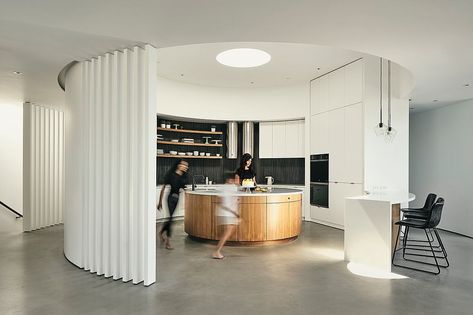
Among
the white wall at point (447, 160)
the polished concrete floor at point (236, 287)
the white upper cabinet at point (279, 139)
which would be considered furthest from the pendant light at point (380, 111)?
the white upper cabinet at point (279, 139)

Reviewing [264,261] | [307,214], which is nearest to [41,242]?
[264,261]

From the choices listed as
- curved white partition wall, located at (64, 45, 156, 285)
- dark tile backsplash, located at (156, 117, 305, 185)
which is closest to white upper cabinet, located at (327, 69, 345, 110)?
dark tile backsplash, located at (156, 117, 305, 185)

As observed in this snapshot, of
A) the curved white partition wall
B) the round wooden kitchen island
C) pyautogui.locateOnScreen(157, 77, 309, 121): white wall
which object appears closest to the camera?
the curved white partition wall

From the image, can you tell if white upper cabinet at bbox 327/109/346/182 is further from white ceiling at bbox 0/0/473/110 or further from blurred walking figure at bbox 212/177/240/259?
blurred walking figure at bbox 212/177/240/259

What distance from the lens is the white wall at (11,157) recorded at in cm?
902

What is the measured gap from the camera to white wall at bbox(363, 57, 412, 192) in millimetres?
6473

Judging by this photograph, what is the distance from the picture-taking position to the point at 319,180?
7.75 m

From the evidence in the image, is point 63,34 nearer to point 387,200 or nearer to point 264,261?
point 264,261

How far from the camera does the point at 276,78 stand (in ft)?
25.5

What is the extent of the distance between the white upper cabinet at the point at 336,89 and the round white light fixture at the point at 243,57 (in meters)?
1.83

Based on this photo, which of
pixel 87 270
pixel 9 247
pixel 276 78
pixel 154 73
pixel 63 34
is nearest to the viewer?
pixel 63 34

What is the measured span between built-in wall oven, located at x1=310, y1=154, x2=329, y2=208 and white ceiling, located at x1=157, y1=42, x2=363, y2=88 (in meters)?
1.97

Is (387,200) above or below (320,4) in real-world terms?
below

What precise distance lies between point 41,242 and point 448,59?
7017 millimetres
